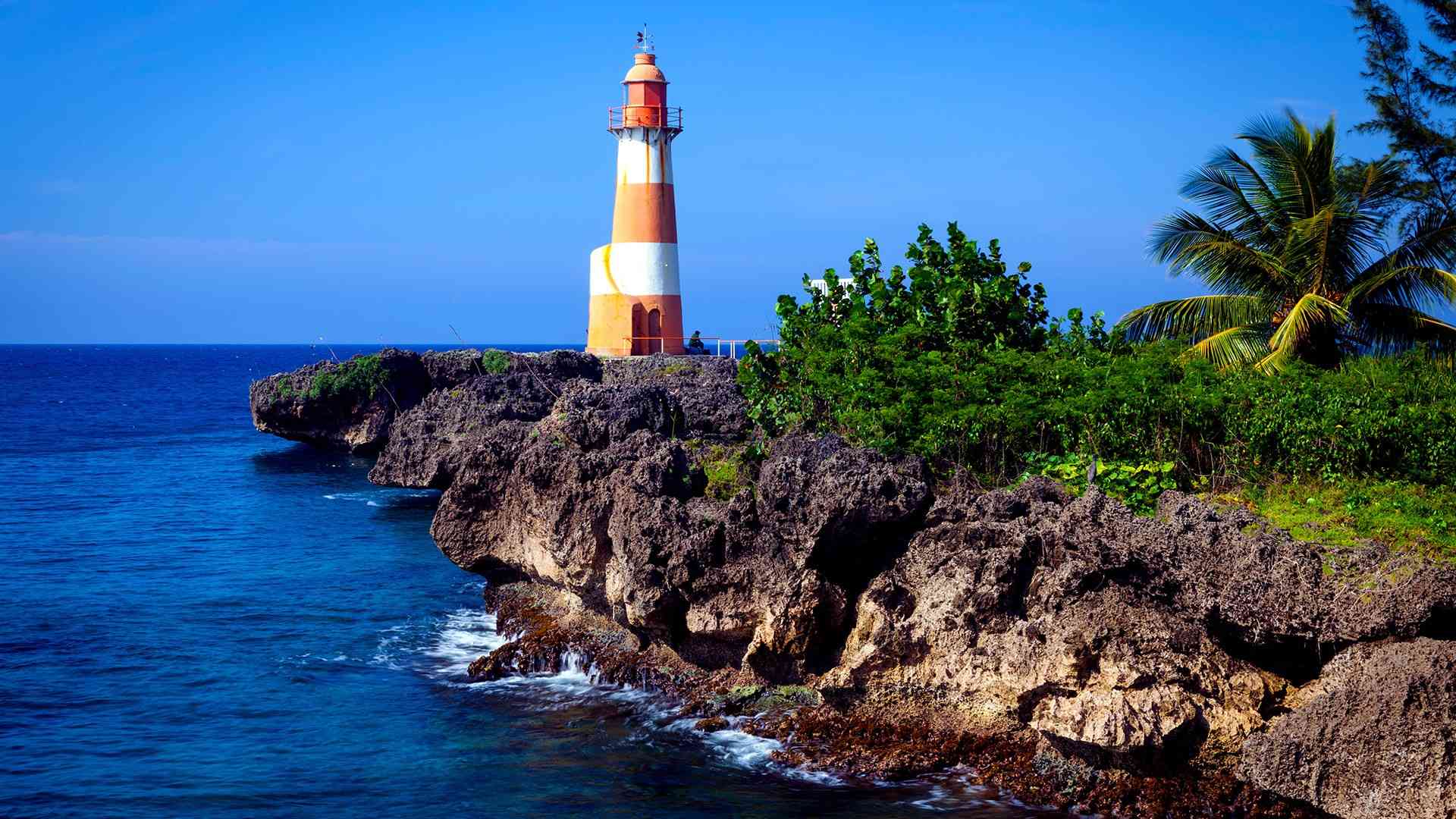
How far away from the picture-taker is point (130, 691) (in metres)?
15.5

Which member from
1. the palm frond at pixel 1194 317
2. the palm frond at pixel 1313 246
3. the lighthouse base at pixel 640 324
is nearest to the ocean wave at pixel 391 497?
the lighthouse base at pixel 640 324

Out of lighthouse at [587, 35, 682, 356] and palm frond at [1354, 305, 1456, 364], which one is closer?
palm frond at [1354, 305, 1456, 364]

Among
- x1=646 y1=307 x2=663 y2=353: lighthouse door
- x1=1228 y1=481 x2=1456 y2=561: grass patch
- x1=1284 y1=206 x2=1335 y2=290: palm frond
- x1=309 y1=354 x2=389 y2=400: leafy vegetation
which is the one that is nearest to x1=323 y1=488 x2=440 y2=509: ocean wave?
x1=309 y1=354 x2=389 y2=400: leafy vegetation

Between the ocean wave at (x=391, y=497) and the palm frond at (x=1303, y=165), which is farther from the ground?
the palm frond at (x=1303, y=165)

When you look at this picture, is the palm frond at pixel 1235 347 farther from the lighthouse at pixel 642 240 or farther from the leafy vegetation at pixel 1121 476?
the lighthouse at pixel 642 240

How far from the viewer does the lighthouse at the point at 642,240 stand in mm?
38562

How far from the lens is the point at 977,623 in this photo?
12484 mm

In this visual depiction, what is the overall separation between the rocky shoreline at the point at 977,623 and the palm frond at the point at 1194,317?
7.19 m

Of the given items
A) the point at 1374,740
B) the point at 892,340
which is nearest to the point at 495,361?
the point at 892,340

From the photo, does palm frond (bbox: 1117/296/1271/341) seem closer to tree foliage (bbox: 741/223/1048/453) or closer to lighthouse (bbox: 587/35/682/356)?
tree foliage (bbox: 741/223/1048/453)

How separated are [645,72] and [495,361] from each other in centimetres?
1016

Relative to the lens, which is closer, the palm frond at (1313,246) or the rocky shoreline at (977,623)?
the rocky shoreline at (977,623)

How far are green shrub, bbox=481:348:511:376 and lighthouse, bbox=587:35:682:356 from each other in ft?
12.5

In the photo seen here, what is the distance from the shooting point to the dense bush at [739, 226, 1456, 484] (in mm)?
14930
